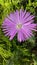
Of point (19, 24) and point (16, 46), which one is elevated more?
point (19, 24)

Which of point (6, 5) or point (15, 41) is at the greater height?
point (6, 5)

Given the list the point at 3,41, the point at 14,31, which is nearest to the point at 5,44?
the point at 3,41

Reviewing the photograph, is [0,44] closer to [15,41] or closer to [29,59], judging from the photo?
[15,41]
